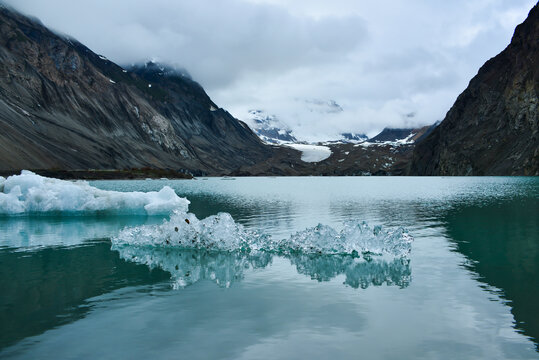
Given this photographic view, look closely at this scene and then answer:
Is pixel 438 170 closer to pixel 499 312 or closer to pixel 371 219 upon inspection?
pixel 371 219

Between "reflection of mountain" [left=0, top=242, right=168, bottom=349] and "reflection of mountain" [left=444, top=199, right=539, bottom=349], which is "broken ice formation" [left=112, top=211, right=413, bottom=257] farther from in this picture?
"reflection of mountain" [left=444, top=199, right=539, bottom=349]

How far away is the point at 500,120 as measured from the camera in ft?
537

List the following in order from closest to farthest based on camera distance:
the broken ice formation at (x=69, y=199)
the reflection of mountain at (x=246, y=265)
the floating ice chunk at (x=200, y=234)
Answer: the reflection of mountain at (x=246, y=265) → the floating ice chunk at (x=200, y=234) → the broken ice formation at (x=69, y=199)

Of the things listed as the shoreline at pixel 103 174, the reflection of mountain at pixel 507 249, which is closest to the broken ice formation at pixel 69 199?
the reflection of mountain at pixel 507 249

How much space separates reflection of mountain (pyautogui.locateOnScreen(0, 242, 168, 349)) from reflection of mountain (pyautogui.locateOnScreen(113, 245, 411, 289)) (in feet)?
3.43

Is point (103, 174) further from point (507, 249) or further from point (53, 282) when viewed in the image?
point (507, 249)

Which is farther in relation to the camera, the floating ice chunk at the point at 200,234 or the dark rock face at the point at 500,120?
the dark rock face at the point at 500,120

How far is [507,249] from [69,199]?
35827 mm

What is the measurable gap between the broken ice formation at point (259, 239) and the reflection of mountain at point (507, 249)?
3.99 metres

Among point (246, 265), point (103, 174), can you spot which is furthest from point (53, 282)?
point (103, 174)

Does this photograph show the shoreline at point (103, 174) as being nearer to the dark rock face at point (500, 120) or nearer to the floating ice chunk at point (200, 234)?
the floating ice chunk at point (200, 234)

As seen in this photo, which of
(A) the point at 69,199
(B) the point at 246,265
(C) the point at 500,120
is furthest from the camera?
(C) the point at 500,120

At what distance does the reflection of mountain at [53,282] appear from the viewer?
12695 millimetres

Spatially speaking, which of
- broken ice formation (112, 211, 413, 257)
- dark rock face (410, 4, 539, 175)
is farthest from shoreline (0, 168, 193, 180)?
dark rock face (410, 4, 539, 175)
